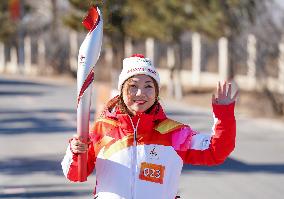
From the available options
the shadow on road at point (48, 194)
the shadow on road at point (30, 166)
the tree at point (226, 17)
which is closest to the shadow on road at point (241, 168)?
the shadow on road at point (30, 166)

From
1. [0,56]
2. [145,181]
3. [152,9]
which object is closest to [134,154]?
[145,181]

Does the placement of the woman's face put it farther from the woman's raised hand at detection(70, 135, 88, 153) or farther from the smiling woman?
the woman's raised hand at detection(70, 135, 88, 153)

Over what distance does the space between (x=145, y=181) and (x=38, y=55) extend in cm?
4954

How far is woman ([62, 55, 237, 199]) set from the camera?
3.94m

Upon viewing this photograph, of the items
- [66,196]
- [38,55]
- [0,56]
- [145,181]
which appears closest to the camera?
[145,181]

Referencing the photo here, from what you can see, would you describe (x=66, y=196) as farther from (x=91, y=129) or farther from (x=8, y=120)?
(x=8, y=120)

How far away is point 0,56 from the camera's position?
6291 centimetres

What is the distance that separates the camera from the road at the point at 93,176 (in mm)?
9281

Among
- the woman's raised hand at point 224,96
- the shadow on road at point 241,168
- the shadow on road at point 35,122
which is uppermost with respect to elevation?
the woman's raised hand at point 224,96

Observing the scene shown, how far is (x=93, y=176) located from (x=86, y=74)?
664 cm

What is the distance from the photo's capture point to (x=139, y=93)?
3.94 m

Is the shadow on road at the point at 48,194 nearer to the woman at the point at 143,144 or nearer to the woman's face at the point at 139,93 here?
the woman at the point at 143,144

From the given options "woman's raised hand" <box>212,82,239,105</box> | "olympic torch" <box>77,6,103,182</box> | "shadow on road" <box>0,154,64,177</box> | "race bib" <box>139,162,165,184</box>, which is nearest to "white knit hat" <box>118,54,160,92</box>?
"olympic torch" <box>77,6,103,182</box>

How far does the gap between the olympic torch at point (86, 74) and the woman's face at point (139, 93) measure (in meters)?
0.22
